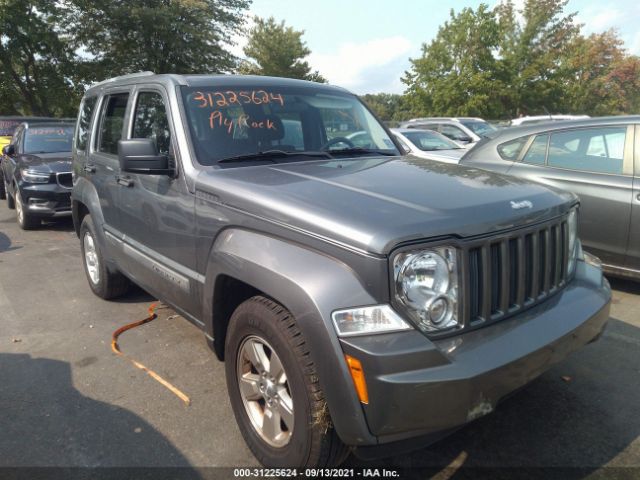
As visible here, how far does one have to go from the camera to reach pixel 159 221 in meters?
3.25

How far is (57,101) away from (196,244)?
24.8 m

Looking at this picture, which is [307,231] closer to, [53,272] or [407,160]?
[407,160]

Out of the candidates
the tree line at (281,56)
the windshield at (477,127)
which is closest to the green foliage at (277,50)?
the tree line at (281,56)

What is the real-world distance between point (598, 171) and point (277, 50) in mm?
33545

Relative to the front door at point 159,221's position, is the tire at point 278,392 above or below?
below

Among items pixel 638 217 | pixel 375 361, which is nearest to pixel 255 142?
pixel 375 361

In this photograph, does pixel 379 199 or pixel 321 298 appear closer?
pixel 321 298

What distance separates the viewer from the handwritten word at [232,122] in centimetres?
316

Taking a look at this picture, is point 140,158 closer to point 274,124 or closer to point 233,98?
point 233,98

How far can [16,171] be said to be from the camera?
8.66m

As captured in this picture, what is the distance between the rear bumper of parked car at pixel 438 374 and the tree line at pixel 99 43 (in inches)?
888

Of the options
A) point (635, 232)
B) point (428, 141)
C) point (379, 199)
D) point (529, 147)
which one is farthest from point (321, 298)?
point (428, 141)

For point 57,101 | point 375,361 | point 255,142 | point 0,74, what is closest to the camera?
point 375,361

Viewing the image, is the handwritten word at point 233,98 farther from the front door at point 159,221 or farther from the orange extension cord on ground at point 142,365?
the orange extension cord on ground at point 142,365
